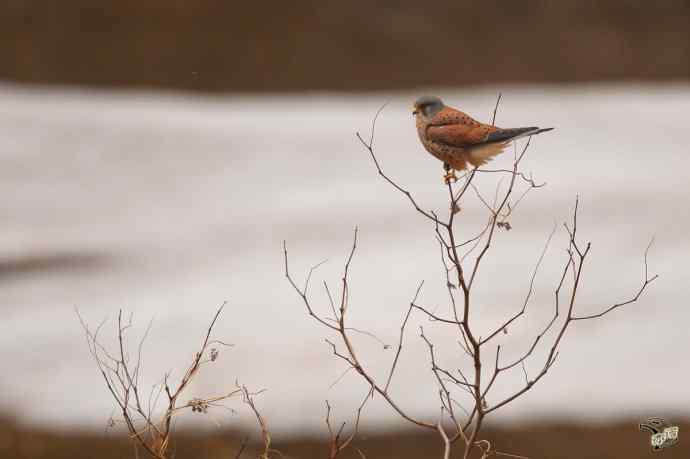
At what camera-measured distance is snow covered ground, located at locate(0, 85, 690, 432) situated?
470 inches

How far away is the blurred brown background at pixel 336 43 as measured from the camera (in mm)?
23141

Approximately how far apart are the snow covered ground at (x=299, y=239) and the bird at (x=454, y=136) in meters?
6.99

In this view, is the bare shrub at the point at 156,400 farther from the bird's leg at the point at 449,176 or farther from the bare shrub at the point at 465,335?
the bird's leg at the point at 449,176

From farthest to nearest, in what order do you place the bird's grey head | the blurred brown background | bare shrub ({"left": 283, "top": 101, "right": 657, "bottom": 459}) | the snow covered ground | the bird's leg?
the blurred brown background, the snow covered ground, the bird's grey head, the bird's leg, bare shrub ({"left": 283, "top": 101, "right": 657, "bottom": 459})

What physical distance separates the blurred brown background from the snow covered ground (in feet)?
2.19

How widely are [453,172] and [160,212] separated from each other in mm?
15189

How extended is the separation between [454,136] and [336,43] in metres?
→ 20.5

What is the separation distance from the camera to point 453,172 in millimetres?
3949


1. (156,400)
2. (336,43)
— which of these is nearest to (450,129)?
(156,400)

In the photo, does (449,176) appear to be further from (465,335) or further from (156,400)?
(465,335)

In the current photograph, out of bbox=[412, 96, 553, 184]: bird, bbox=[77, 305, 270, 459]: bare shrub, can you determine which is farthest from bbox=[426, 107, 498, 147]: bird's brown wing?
bbox=[77, 305, 270, 459]: bare shrub

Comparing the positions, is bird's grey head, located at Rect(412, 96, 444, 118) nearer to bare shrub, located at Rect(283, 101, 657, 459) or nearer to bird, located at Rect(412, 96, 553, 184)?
bird, located at Rect(412, 96, 553, 184)

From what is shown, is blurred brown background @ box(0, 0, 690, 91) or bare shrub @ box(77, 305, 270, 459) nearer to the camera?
bare shrub @ box(77, 305, 270, 459)

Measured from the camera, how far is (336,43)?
24.0m
